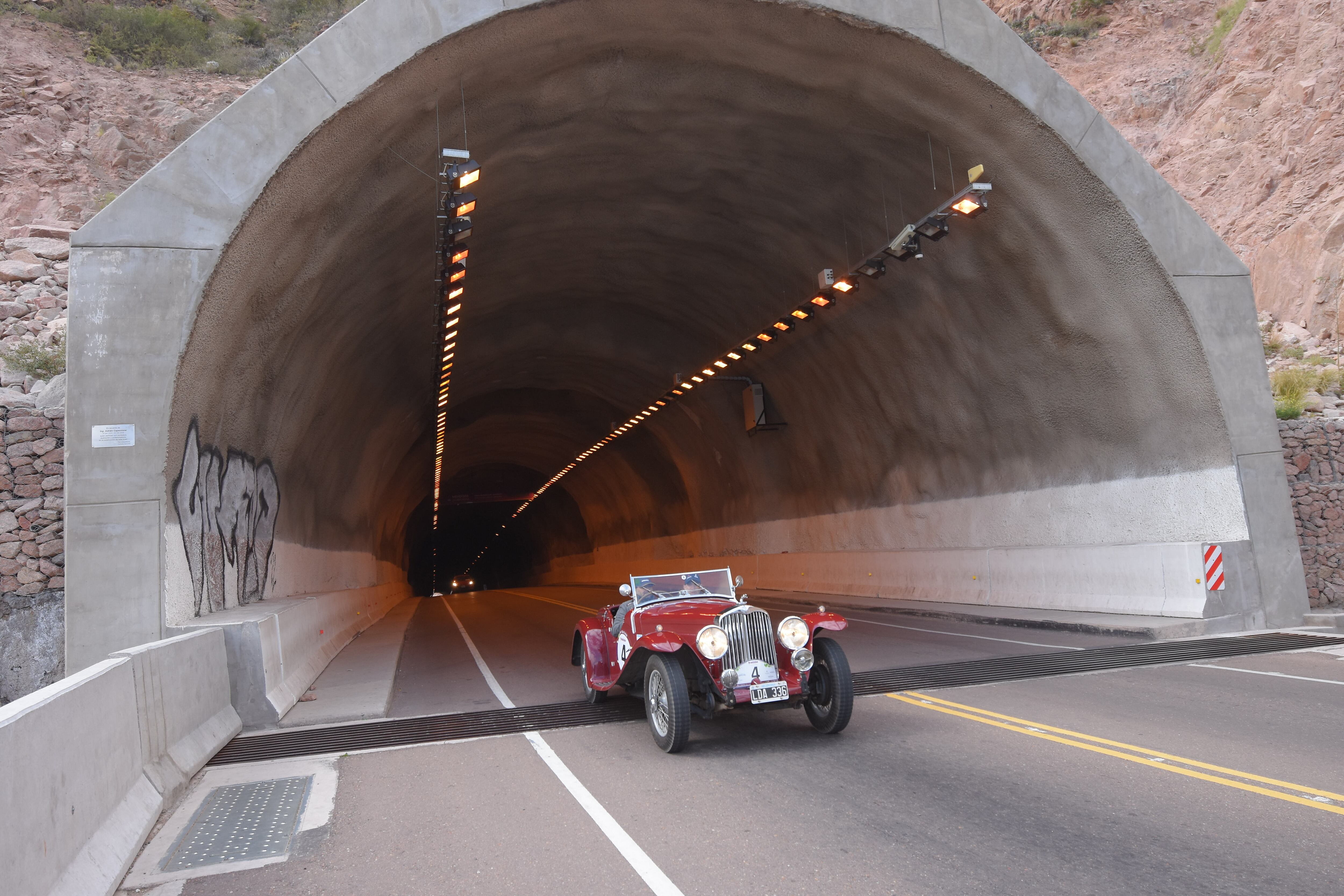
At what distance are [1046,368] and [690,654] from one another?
33.9ft

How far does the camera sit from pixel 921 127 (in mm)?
13094

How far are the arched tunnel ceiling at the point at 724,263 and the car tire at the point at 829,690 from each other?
7312 mm

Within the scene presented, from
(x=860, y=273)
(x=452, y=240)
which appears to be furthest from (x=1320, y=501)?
(x=452, y=240)

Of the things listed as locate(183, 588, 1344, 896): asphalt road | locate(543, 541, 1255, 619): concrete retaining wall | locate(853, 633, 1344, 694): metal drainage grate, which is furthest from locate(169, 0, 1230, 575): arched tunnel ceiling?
locate(183, 588, 1344, 896): asphalt road

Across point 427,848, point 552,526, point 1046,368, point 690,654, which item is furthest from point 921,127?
point 552,526

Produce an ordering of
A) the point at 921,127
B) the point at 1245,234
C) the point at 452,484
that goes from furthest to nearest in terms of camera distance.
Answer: the point at 452,484 → the point at 1245,234 → the point at 921,127

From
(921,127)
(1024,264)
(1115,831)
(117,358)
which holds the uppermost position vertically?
(921,127)

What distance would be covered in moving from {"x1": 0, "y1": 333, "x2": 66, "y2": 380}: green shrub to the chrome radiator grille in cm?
1212

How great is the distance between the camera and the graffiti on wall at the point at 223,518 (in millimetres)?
10586

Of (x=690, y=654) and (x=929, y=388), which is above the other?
(x=929, y=388)

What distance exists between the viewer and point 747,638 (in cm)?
777

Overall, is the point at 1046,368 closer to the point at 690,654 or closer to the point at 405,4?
the point at 690,654

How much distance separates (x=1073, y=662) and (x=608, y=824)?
757 cm

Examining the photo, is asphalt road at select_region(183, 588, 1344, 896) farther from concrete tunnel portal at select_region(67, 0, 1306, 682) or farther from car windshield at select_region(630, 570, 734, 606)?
concrete tunnel portal at select_region(67, 0, 1306, 682)
